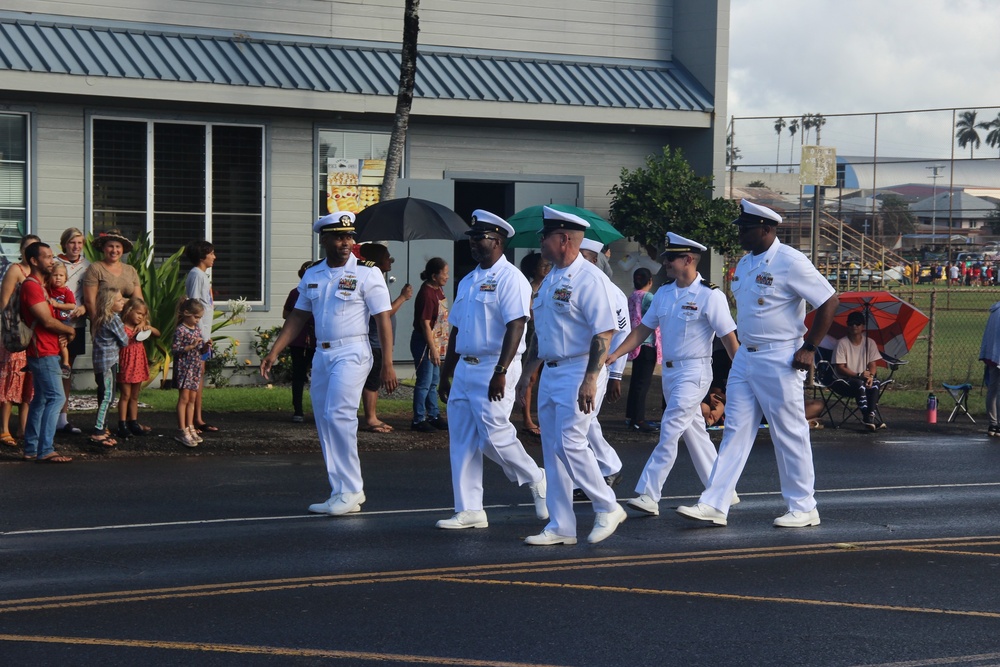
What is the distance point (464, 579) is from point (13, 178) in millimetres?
11116

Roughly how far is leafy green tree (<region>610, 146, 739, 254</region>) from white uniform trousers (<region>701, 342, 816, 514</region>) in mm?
9312

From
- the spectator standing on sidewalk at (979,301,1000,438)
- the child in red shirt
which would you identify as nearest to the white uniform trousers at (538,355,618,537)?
the child in red shirt

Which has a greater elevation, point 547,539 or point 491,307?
point 491,307

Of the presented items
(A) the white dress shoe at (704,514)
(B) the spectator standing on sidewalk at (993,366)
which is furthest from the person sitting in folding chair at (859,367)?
(A) the white dress shoe at (704,514)

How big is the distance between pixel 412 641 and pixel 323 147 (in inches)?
501

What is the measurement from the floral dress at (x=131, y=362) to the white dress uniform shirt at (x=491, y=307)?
481cm

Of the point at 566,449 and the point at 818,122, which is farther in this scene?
the point at 818,122

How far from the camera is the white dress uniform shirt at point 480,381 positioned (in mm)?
8773

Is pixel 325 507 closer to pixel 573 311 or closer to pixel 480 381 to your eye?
pixel 480 381

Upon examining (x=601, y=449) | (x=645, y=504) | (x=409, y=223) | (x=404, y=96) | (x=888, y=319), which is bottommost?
(x=645, y=504)

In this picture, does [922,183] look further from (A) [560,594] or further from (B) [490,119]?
(A) [560,594]

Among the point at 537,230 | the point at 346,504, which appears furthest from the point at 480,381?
the point at 537,230

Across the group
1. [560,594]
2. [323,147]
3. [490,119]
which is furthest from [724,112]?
[560,594]

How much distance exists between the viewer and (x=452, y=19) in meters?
18.8
